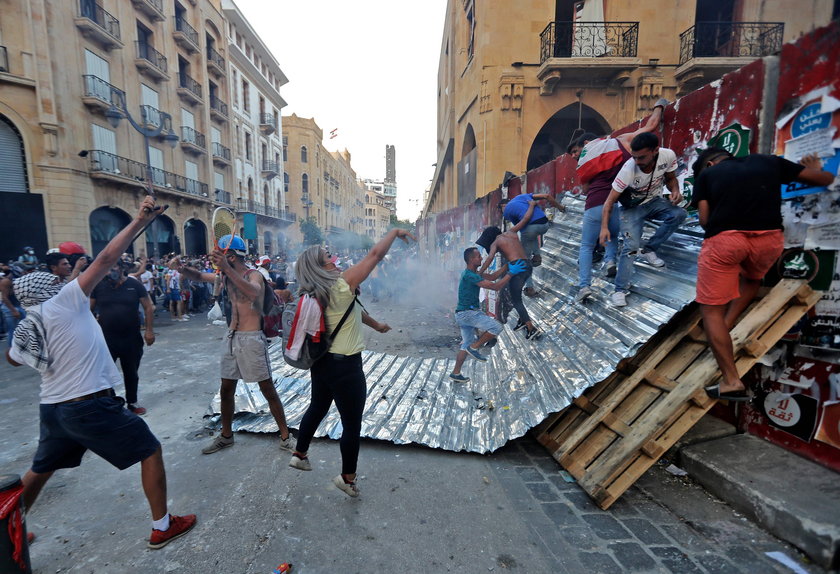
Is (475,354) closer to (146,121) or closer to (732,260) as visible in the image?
(732,260)

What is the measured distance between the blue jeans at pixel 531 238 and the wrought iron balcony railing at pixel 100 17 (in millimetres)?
21089

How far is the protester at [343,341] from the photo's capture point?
2.78m

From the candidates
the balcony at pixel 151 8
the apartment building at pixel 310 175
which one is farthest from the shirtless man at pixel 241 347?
the apartment building at pixel 310 175

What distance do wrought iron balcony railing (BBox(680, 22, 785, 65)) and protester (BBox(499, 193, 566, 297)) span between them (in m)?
10.2

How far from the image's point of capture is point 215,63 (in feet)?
87.6

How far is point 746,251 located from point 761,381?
4.22ft

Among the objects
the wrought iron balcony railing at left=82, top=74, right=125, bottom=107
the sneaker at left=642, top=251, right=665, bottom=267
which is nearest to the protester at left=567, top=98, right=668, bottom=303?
the sneaker at left=642, top=251, right=665, bottom=267

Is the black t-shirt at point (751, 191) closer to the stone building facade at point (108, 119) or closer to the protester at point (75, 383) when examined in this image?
the protester at point (75, 383)

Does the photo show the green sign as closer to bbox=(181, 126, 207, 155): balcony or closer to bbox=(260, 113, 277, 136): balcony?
bbox=(181, 126, 207, 155): balcony

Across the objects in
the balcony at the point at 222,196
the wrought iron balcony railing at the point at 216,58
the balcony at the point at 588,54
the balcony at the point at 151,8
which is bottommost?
the balcony at the point at 222,196

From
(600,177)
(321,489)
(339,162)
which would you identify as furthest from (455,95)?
(339,162)

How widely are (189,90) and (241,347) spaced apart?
85.5 ft

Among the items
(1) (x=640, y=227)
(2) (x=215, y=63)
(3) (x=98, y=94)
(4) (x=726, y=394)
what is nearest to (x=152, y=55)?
(3) (x=98, y=94)

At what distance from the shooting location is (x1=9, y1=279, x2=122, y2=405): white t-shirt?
2.29 m
